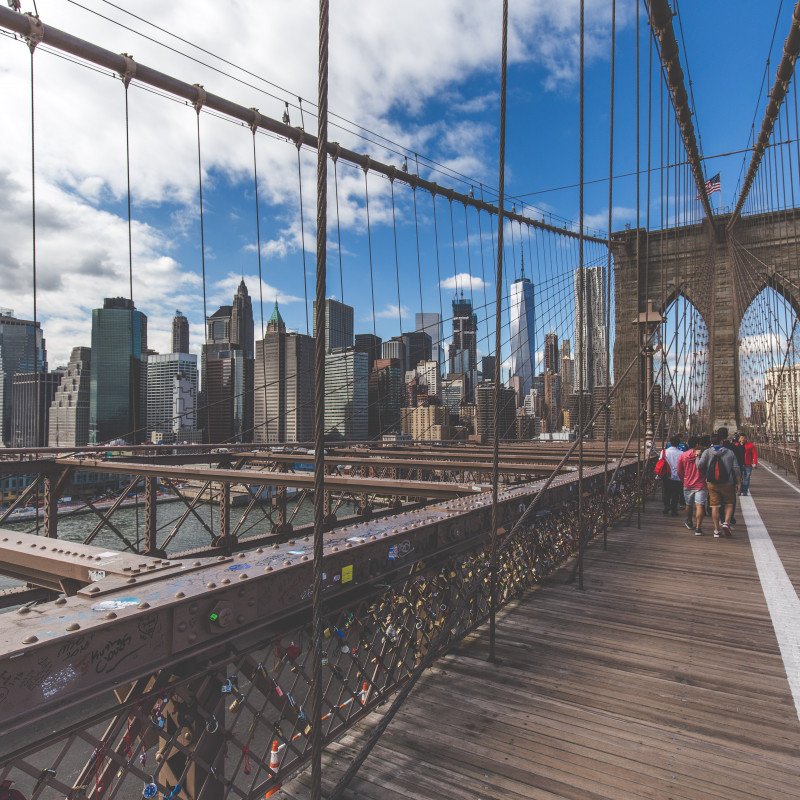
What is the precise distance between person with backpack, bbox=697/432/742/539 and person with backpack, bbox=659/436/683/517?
1.17 m

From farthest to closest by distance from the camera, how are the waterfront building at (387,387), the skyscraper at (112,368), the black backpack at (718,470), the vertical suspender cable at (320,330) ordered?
the skyscraper at (112,368)
the waterfront building at (387,387)
the black backpack at (718,470)
the vertical suspender cable at (320,330)

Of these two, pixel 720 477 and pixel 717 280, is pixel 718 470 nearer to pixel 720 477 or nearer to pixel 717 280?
pixel 720 477

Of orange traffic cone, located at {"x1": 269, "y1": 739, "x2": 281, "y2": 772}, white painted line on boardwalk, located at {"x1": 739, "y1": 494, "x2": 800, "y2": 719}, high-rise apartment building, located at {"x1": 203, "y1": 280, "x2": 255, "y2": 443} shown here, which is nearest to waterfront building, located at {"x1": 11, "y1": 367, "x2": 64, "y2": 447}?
high-rise apartment building, located at {"x1": 203, "y1": 280, "x2": 255, "y2": 443}

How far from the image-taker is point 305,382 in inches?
687

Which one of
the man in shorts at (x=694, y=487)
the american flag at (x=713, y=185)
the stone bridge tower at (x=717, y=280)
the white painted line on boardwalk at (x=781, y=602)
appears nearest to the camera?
the white painted line on boardwalk at (x=781, y=602)

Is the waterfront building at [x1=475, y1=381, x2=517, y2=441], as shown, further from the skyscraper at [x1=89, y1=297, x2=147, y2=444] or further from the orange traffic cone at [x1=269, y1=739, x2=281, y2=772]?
the orange traffic cone at [x1=269, y1=739, x2=281, y2=772]

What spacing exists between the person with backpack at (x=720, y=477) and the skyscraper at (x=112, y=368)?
15.5 metres

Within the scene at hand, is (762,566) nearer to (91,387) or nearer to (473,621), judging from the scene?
(473,621)

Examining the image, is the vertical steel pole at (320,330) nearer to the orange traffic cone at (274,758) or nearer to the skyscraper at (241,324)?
the orange traffic cone at (274,758)

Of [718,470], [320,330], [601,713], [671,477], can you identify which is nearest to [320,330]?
[320,330]

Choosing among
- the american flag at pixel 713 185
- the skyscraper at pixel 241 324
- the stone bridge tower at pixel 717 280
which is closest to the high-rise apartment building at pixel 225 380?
the skyscraper at pixel 241 324

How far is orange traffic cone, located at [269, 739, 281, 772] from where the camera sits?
196 cm

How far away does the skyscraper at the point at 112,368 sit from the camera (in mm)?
18016

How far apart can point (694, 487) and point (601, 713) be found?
220 inches
